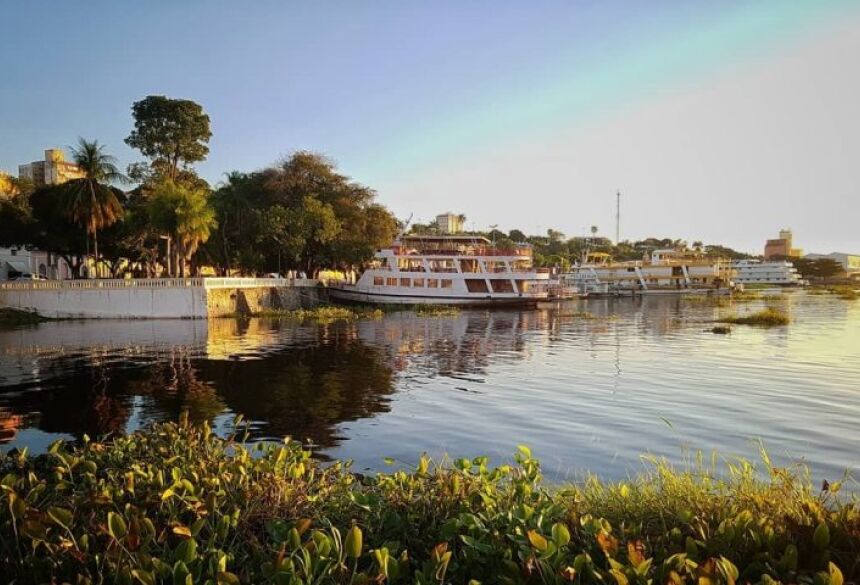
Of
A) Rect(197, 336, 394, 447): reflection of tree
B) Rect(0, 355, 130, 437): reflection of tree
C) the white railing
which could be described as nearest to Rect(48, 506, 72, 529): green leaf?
Rect(197, 336, 394, 447): reflection of tree

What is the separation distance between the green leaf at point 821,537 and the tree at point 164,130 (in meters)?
59.9

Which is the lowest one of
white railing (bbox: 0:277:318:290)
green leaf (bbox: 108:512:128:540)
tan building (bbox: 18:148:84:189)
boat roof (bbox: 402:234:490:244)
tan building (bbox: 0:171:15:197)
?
green leaf (bbox: 108:512:128:540)

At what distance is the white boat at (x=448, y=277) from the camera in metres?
57.8

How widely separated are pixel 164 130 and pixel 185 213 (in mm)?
19727

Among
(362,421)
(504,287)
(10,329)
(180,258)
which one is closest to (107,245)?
(180,258)

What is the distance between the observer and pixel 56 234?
155 ft

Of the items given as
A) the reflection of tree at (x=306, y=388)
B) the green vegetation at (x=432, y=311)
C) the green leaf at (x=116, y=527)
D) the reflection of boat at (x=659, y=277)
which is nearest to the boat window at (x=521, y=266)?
the green vegetation at (x=432, y=311)

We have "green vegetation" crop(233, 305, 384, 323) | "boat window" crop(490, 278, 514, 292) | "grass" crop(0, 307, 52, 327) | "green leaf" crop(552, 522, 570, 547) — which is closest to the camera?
"green leaf" crop(552, 522, 570, 547)

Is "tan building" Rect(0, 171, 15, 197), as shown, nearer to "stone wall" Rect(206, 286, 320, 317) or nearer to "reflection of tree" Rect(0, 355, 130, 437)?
"stone wall" Rect(206, 286, 320, 317)

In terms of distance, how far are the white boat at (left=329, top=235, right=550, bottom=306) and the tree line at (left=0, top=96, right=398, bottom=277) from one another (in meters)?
3.26

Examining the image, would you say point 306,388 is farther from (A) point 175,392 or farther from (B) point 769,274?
(B) point 769,274

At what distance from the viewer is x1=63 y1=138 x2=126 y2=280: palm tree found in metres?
41.8

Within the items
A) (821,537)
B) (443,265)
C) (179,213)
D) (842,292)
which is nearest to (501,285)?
(443,265)

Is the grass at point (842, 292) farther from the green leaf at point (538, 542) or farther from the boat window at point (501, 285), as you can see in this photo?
the green leaf at point (538, 542)
